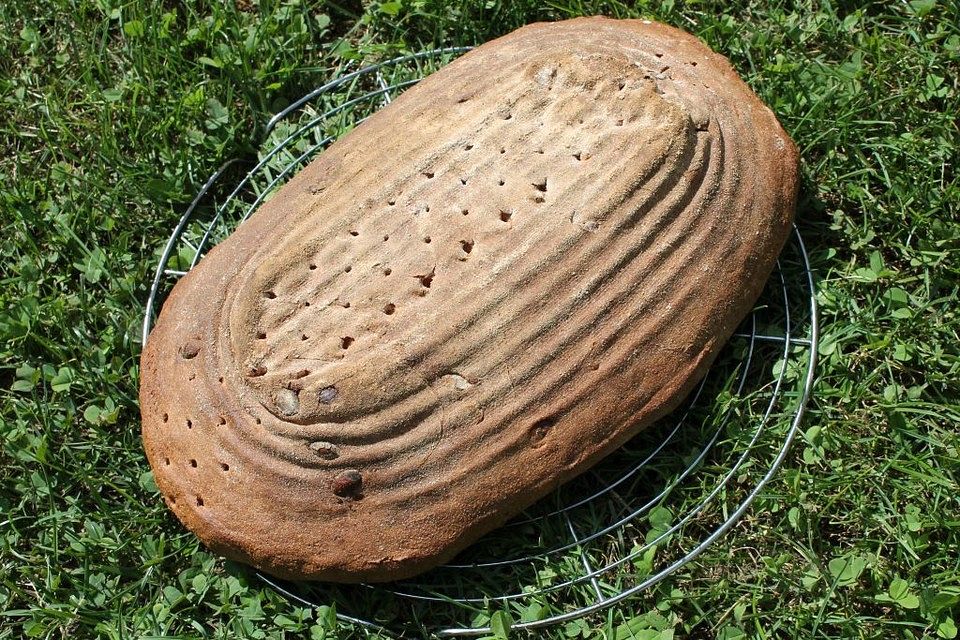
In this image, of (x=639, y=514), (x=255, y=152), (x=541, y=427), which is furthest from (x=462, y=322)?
(x=255, y=152)

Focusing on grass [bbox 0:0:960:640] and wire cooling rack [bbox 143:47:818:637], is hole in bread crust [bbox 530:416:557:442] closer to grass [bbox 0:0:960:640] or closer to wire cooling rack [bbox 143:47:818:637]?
wire cooling rack [bbox 143:47:818:637]

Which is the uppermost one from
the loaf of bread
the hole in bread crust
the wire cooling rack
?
the loaf of bread

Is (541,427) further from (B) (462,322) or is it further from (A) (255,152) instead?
(A) (255,152)

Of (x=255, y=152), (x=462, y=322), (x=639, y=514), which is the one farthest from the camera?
(x=255, y=152)

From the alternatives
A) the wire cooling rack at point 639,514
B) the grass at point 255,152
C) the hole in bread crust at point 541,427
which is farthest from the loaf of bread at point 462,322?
the grass at point 255,152

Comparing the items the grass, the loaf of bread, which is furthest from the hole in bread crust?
the grass
